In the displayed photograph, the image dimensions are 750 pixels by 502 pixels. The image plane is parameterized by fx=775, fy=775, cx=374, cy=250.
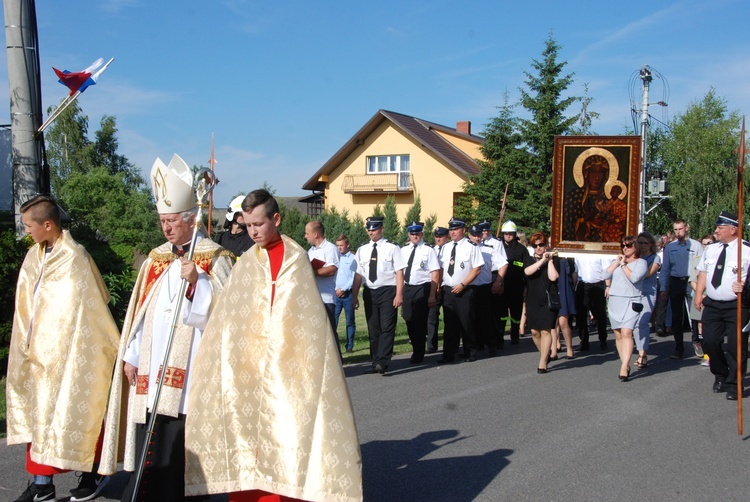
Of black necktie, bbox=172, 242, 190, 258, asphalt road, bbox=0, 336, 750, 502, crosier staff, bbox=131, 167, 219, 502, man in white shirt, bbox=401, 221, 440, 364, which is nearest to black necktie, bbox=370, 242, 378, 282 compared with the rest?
man in white shirt, bbox=401, 221, 440, 364

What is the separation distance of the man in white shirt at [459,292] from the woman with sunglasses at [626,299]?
2.05m

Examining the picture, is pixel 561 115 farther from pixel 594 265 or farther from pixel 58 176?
pixel 58 176

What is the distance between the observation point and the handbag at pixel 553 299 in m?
10.6

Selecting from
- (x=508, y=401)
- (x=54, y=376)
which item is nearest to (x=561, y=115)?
(x=508, y=401)

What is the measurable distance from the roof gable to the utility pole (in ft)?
111

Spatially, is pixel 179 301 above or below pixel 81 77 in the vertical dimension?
below

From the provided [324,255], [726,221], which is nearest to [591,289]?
[726,221]

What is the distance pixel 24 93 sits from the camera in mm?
8977

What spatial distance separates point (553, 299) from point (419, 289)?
192 cm

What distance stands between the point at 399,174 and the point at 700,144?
Answer: 24.7 metres

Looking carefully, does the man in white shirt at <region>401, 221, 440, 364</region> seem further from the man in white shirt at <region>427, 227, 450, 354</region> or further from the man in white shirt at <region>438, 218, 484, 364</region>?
the man in white shirt at <region>427, 227, 450, 354</region>

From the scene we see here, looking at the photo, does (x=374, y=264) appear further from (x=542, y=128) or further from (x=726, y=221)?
(x=542, y=128)

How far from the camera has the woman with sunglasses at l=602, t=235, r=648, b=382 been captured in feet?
32.8

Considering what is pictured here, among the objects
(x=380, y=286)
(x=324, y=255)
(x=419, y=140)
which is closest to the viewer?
(x=324, y=255)
